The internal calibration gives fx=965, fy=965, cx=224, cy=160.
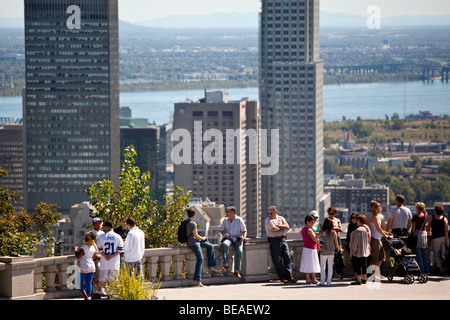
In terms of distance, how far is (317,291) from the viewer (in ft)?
72.8

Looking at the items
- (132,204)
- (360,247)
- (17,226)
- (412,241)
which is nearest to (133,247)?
(360,247)

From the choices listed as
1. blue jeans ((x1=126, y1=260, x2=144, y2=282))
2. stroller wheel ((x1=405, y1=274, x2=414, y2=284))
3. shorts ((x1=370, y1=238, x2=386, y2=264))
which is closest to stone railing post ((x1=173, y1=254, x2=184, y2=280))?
blue jeans ((x1=126, y1=260, x2=144, y2=282))

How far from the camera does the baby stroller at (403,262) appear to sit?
23312 millimetres

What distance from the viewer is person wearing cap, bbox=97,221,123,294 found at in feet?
69.8

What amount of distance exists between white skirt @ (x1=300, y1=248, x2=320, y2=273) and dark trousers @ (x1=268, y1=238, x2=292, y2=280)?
1.26 feet

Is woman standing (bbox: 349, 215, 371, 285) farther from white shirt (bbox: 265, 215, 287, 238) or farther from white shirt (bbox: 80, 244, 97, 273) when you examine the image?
white shirt (bbox: 80, 244, 97, 273)

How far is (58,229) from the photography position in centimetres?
15888

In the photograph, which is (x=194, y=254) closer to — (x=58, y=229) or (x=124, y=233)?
(x=124, y=233)

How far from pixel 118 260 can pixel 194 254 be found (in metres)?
2.33

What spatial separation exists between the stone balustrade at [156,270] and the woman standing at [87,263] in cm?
36

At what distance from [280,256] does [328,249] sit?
4.04 ft

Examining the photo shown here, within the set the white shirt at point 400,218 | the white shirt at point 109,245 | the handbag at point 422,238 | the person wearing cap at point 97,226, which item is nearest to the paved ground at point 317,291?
the handbag at point 422,238

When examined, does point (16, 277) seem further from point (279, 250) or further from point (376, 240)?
point (376, 240)

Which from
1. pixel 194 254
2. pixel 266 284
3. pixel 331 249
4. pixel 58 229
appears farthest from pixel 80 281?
pixel 58 229
